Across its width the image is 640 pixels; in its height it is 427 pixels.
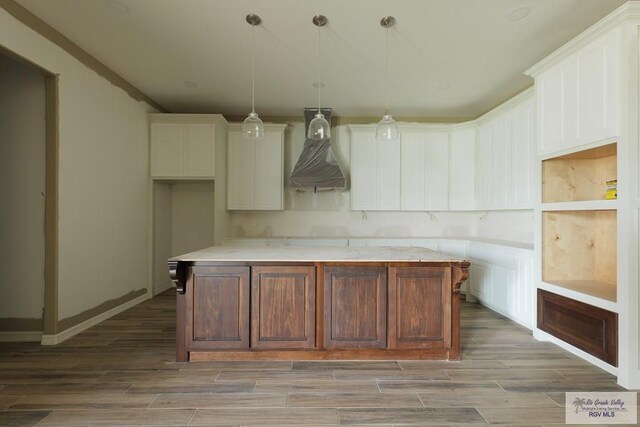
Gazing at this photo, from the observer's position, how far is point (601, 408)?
198cm

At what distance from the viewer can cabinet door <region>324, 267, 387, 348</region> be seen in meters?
2.55

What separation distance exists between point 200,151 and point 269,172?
1.04 metres

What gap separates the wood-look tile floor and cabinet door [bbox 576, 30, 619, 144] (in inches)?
72.2

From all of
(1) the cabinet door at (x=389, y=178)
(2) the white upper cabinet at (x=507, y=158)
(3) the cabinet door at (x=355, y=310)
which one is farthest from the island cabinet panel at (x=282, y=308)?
(2) the white upper cabinet at (x=507, y=158)

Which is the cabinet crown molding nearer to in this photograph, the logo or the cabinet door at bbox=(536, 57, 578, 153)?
the cabinet door at bbox=(536, 57, 578, 153)

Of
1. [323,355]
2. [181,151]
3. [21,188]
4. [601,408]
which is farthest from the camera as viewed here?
[181,151]

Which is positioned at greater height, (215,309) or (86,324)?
(215,309)

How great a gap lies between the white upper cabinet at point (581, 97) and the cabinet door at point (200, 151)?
157 inches

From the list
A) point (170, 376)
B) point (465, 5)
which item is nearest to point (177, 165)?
point (170, 376)

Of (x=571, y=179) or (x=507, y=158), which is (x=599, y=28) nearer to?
(x=571, y=179)

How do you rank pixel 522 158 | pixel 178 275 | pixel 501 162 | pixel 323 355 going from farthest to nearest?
pixel 501 162 < pixel 522 158 < pixel 323 355 < pixel 178 275

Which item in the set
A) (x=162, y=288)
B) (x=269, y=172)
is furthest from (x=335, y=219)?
(x=162, y=288)

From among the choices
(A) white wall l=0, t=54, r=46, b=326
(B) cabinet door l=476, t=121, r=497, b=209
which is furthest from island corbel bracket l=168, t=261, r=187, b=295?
(B) cabinet door l=476, t=121, r=497, b=209

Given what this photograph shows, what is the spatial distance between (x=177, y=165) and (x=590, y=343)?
4.97 meters
